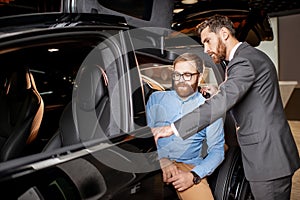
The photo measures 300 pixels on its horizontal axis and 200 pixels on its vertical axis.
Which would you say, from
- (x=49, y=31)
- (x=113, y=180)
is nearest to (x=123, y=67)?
(x=49, y=31)

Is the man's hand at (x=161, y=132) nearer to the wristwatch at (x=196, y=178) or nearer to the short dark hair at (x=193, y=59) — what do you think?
the wristwatch at (x=196, y=178)

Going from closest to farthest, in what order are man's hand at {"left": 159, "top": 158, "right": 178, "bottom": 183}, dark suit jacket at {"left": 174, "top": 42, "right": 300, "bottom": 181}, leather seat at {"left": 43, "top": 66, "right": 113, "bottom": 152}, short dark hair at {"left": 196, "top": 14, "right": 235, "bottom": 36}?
leather seat at {"left": 43, "top": 66, "right": 113, "bottom": 152}
man's hand at {"left": 159, "top": 158, "right": 178, "bottom": 183}
dark suit jacket at {"left": 174, "top": 42, "right": 300, "bottom": 181}
short dark hair at {"left": 196, "top": 14, "right": 235, "bottom": 36}

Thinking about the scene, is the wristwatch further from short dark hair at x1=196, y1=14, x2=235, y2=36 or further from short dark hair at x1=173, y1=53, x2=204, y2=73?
short dark hair at x1=196, y1=14, x2=235, y2=36

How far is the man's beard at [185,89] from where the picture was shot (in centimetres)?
190

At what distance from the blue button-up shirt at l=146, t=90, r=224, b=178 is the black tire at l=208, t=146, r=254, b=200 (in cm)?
11

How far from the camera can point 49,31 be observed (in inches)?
46.8

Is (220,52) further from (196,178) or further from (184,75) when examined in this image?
(196,178)

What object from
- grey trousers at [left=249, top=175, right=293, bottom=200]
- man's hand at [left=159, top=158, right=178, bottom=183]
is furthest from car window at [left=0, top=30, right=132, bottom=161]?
grey trousers at [left=249, top=175, right=293, bottom=200]

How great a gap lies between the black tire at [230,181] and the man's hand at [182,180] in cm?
21

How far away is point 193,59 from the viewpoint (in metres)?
1.88

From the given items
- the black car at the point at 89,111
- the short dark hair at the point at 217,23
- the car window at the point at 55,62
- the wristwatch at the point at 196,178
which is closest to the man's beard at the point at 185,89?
the black car at the point at 89,111

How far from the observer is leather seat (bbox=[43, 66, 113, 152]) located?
1440 millimetres

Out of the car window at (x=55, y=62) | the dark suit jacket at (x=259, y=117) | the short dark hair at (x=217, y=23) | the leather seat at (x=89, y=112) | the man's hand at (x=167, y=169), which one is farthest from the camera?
the short dark hair at (x=217, y=23)

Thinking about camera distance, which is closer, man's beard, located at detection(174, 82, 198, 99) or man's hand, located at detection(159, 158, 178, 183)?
man's hand, located at detection(159, 158, 178, 183)
